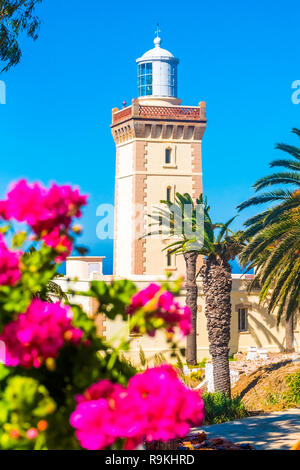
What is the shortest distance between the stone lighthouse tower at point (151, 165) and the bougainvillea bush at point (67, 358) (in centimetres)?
3610

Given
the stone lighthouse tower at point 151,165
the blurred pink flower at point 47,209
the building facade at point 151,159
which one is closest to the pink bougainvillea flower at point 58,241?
the blurred pink flower at point 47,209

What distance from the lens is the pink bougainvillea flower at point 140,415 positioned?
3.55 m

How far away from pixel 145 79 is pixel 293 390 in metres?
32.6

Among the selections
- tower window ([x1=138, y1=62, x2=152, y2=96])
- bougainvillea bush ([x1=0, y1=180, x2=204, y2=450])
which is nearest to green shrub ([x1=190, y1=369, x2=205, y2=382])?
tower window ([x1=138, y1=62, x2=152, y2=96])

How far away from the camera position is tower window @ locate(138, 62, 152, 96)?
1854 inches

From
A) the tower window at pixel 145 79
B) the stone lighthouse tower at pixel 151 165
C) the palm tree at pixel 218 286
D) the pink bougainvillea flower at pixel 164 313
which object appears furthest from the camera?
the tower window at pixel 145 79

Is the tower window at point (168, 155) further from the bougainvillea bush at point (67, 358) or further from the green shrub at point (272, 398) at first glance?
the bougainvillea bush at point (67, 358)

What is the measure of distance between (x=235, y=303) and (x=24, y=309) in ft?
105

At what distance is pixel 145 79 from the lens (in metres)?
47.6

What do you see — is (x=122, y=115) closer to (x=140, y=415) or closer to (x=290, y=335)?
(x=290, y=335)

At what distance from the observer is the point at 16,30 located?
822 inches

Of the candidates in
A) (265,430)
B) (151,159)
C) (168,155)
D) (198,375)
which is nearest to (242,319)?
(198,375)

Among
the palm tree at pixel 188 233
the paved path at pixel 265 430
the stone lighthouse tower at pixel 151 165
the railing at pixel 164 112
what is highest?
the railing at pixel 164 112

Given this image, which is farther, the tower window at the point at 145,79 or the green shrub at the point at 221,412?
the tower window at the point at 145,79
